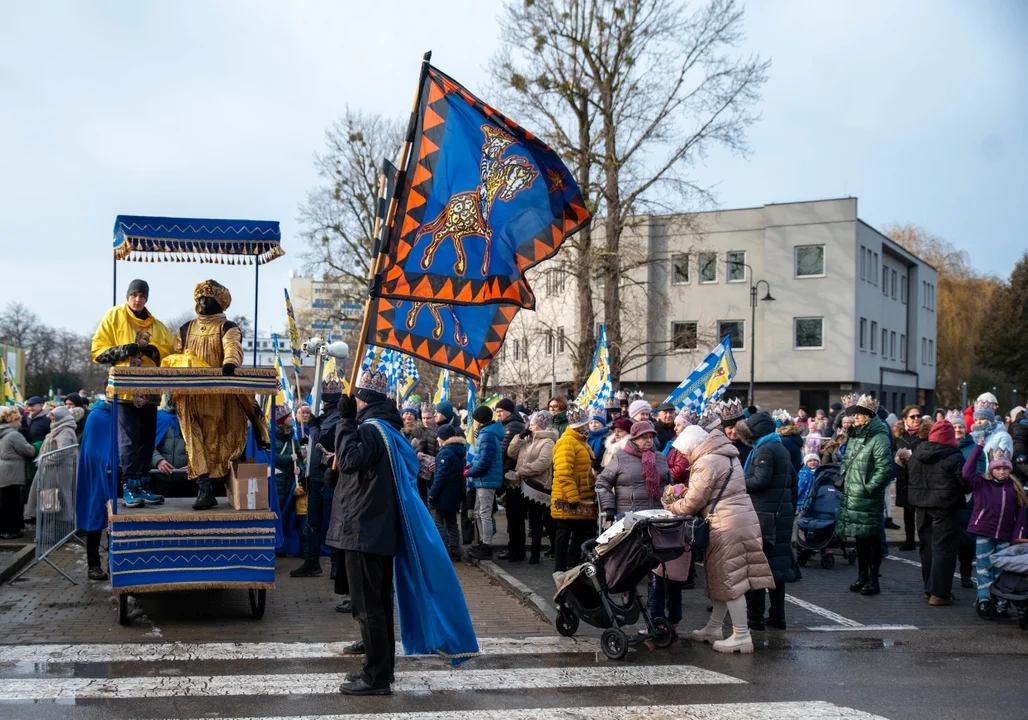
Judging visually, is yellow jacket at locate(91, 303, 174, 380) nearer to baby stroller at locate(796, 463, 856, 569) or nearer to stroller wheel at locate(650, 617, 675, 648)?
stroller wheel at locate(650, 617, 675, 648)

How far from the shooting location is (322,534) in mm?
11117

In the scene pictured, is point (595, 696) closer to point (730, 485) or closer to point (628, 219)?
point (730, 485)

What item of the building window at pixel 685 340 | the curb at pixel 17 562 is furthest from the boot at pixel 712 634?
the building window at pixel 685 340

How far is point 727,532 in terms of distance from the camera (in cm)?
814

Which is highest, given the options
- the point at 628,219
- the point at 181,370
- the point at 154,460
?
the point at 628,219

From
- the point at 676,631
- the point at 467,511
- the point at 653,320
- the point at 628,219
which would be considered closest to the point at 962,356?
the point at 653,320

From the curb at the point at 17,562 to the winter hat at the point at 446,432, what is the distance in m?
4.98

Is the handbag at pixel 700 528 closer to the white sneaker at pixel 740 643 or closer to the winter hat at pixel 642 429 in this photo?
the white sneaker at pixel 740 643

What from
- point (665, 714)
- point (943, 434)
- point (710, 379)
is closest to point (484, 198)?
point (665, 714)

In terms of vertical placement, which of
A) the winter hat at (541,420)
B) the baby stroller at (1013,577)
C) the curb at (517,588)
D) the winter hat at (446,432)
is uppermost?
the winter hat at (541,420)

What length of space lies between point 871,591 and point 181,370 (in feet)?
24.2

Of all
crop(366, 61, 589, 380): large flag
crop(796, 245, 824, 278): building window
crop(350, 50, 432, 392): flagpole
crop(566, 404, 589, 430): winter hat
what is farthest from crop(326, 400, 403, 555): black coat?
crop(796, 245, 824, 278): building window

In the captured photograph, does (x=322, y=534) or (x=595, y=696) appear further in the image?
(x=322, y=534)

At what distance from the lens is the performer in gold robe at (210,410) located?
29.6 ft
